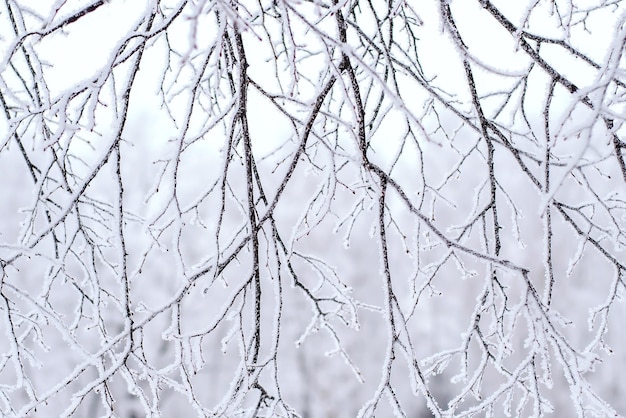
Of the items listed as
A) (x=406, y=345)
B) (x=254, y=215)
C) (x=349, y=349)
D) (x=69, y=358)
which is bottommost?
(x=406, y=345)

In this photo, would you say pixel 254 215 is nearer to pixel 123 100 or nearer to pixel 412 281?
pixel 123 100

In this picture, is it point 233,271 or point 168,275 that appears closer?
point 168,275

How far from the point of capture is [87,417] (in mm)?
12812

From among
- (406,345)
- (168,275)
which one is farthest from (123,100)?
(168,275)

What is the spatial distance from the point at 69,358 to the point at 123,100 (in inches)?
474

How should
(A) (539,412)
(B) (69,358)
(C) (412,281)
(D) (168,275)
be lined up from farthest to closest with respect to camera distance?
1. (D) (168,275)
2. (B) (69,358)
3. (C) (412,281)
4. (A) (539,412)

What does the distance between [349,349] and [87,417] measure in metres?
6.19

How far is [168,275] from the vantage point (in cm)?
1355

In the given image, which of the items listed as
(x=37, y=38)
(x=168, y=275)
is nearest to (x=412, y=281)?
(x=37, y=38)

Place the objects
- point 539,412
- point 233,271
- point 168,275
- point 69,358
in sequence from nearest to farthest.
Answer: point 539,412, point 69,358, point 168,275, point 233,271

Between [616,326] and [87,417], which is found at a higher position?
[616,326]

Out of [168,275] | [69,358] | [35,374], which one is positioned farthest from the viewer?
[168,275]

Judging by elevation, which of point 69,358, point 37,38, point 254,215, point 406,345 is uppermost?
point 69,358

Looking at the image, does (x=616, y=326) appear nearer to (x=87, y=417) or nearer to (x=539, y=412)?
(x=87, y=417)
